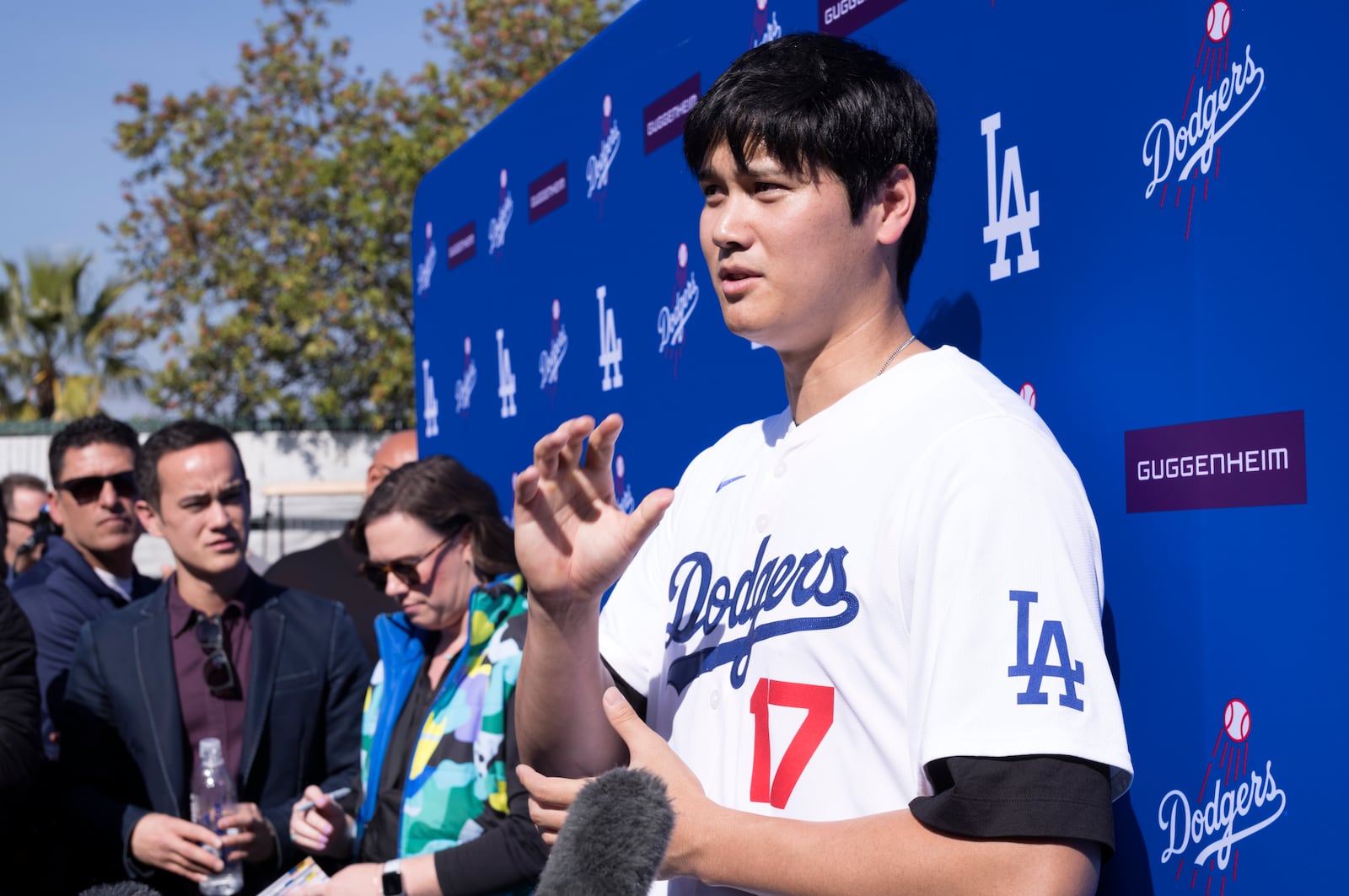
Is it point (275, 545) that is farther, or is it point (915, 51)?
point (275, 545)

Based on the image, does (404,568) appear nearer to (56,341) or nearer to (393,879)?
(393,879)

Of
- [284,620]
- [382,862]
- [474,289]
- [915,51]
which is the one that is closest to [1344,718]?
[915,51]

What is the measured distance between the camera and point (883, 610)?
149cm

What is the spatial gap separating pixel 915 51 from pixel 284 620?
229 centimetres

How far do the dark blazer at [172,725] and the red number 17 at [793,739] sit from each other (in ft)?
6.62

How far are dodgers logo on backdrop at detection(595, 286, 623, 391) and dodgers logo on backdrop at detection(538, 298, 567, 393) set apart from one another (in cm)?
31

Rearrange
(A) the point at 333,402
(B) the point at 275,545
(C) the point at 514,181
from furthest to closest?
(A) the point at 333,402, (B) the point at 275,545, (C) the point at 514,181

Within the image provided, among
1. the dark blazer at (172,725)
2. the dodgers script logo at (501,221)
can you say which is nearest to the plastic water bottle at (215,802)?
the dark blazer at (172,725)

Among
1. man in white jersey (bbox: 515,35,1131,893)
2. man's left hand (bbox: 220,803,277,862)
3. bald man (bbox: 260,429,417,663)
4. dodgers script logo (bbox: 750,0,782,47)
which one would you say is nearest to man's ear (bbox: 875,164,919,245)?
man in white jersey (bbox: 515,35,1131,893)

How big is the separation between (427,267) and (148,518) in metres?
1.89

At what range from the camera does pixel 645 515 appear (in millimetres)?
1597

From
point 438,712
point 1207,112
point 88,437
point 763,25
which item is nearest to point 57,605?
point 88,437

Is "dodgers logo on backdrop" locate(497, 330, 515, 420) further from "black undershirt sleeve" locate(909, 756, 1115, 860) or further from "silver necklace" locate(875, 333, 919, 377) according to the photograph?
"black undershirt sleeve" locate(909, 756, 1115, 860)

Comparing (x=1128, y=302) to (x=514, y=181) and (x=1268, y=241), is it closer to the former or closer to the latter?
(x=1268, y=241)
